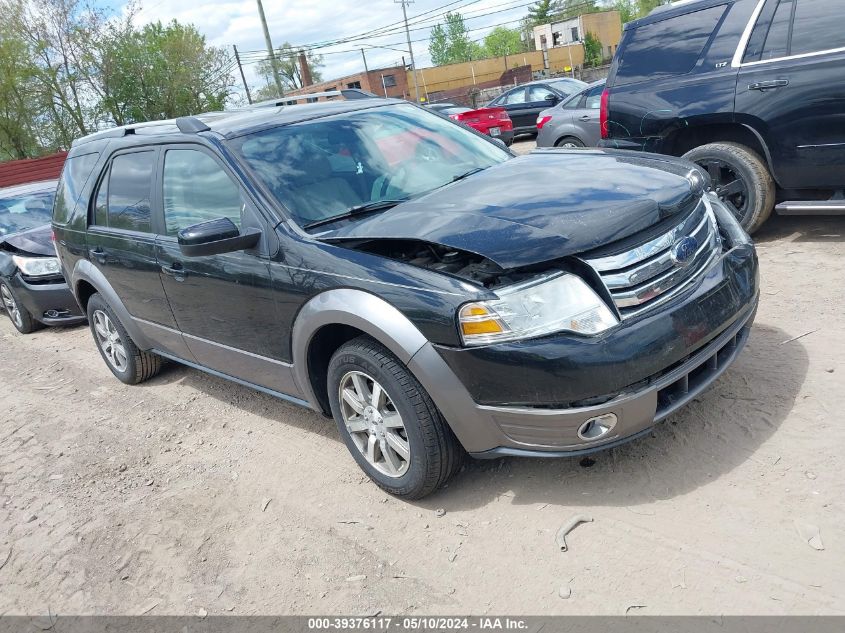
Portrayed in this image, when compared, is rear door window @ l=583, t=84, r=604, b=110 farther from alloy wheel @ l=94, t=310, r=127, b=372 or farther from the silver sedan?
alloy wheel @ l=94, t=310, r=127, b=372

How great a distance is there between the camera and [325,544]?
121 inches

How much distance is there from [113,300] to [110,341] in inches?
25.9

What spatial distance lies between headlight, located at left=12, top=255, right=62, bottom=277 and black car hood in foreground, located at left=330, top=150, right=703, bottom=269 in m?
5.49

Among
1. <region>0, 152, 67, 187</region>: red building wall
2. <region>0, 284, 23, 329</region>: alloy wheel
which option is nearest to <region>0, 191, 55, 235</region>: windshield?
<region>0, 284, 23, 329</region>: alloy wheel

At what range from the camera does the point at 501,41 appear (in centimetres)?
11350

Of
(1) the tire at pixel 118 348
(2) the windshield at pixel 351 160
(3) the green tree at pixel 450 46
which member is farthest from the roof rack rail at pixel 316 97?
(3) the green tree at pixel 450 46

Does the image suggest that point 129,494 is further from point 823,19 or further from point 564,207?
point 823,19

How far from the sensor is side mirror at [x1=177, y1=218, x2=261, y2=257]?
126 inches

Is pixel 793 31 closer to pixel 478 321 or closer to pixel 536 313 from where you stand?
pixel 536 313

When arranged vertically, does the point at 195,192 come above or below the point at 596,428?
above

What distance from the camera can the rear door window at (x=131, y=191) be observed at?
426 centimetres

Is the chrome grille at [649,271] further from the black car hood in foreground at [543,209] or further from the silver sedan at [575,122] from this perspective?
the silver sedan at [575,122]

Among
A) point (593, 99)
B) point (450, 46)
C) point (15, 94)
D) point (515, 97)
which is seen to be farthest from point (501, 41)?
point (593, 99)

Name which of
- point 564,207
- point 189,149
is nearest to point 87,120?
point 189,149
